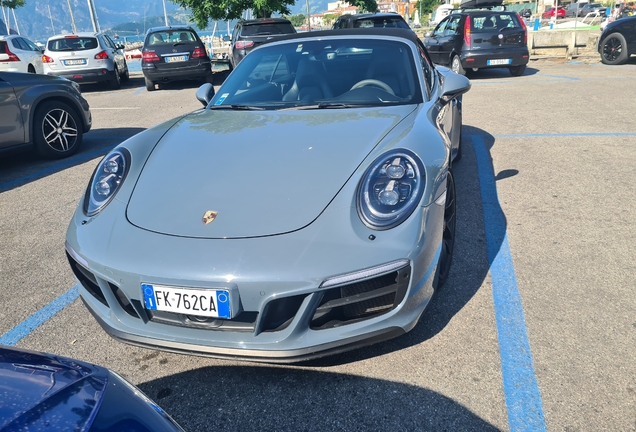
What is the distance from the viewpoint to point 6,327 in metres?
2.81

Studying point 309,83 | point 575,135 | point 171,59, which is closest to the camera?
point 309,83

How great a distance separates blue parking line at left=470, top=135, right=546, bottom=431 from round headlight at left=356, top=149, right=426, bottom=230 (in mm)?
809

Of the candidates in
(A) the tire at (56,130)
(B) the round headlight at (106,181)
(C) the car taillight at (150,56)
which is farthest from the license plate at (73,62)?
(B) the round headlight at (106,181)

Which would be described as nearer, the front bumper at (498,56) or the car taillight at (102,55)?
the front bumper at (498,56)

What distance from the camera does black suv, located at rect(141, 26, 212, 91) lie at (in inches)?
497

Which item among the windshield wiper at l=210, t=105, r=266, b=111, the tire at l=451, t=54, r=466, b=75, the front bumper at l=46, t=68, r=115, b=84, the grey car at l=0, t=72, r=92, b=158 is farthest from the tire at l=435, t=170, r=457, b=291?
the front bumper at l=46, t=68, r=115, b=84

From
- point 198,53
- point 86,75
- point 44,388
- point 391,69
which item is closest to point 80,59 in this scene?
point 86,75

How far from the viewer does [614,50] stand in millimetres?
12922

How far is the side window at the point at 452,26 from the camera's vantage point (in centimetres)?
1244

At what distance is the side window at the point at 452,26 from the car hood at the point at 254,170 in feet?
33.8

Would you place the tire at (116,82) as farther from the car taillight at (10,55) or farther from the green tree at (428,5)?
the green tree at (428,5)

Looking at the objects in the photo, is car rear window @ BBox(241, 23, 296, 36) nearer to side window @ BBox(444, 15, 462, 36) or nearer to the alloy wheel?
side window @ BBox(444, 15, 462, 36)

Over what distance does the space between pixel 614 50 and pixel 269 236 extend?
1367 cm

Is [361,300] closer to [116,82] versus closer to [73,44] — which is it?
[116,82]
